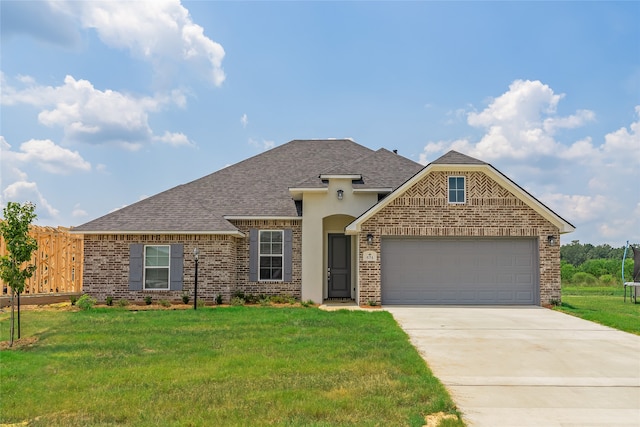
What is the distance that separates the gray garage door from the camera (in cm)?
1734

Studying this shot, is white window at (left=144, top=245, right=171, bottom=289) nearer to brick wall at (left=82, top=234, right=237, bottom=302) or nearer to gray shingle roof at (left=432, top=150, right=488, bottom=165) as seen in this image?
brick wall at (left=82, top=234, right=237, bottom=302)

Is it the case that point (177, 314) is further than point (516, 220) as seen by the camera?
No

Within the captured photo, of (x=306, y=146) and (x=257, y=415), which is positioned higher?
(x=306, y=146)

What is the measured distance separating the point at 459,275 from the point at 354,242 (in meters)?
3.98

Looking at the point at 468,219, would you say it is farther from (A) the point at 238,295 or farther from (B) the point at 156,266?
(B) the point at 156,266

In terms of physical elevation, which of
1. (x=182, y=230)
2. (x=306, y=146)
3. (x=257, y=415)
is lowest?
(x=257, y=415)

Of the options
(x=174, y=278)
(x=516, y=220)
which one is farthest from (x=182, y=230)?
(x=516, y=220)

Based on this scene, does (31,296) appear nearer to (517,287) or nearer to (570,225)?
(517,287)

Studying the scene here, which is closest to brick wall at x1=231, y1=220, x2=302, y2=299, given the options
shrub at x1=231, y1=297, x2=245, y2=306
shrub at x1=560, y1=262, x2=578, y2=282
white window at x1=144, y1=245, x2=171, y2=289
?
shrub at x1=231, y1=297, x2=245, y2=306

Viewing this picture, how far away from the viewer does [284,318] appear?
13.6 meters

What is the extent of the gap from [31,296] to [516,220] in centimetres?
1633

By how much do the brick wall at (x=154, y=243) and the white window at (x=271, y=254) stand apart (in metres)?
1.21

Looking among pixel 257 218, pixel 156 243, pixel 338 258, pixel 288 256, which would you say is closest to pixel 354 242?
pixel 338 258

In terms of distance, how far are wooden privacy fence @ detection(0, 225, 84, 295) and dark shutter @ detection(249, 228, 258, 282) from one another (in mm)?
7211
